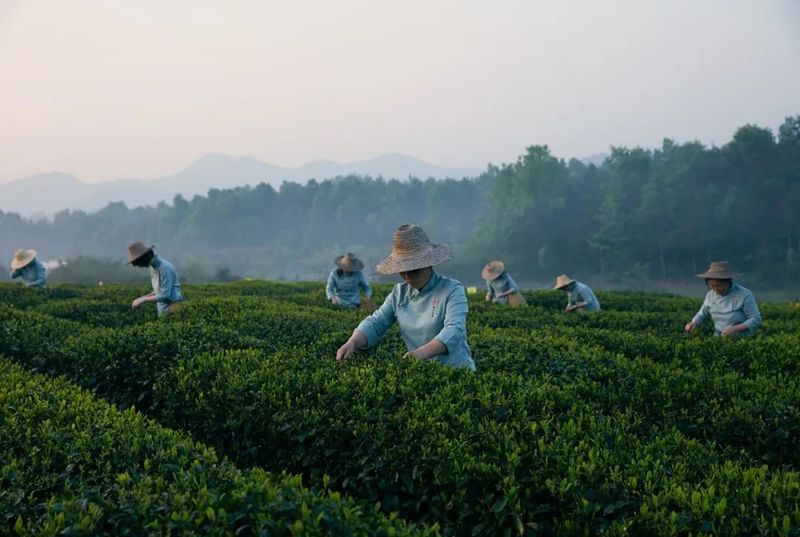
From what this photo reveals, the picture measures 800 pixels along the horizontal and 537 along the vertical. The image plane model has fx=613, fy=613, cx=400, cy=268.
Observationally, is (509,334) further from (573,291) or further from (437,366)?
(573,291)

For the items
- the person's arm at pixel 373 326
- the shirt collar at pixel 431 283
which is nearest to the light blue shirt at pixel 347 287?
the person's arm at pixel 373 326

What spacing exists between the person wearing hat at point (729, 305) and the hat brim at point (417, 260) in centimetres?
532

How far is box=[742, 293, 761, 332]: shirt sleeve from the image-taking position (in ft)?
29.0

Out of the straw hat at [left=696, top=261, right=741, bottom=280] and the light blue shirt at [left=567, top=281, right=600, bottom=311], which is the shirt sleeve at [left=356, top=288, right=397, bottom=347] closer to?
the straw hat at [left=696, top=261, right=741, bottom=280]

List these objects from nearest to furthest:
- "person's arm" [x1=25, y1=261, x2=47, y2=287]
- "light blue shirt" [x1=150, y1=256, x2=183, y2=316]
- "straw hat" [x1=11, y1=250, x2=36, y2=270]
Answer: "light blue shirt" [x1=150, y1=256, x2=183, y2=316], "straw hat" [x1=11, y1=250, x2=36, y2=270], "person's arm" [x1=25, y1=261, x2=47, y2=287]

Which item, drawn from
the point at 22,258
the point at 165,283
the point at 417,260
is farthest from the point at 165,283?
the point at 22,258

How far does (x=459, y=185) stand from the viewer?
112 m

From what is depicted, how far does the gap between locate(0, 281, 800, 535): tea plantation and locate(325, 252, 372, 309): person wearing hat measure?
4887mm

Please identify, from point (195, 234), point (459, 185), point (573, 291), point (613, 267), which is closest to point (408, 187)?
point (459, 185)

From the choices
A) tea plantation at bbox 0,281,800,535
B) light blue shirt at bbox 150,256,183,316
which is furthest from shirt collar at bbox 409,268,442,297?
light blue shirt at bbox 150,256,183,316

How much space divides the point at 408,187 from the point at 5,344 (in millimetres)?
104753

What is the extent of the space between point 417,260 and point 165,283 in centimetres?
653

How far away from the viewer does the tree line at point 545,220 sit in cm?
5203

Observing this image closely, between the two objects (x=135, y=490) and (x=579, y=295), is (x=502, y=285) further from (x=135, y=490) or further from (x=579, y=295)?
(x=135, y=490)
